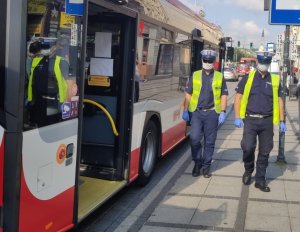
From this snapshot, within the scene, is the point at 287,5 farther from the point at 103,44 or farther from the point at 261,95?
the point at 103,44

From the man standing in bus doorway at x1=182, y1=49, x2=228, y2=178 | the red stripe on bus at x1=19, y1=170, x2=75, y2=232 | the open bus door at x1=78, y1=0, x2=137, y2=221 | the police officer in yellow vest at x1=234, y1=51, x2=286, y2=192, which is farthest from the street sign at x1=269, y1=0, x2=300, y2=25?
the red stripe on bus at x1=19, y1=170, x2=75, y2=232

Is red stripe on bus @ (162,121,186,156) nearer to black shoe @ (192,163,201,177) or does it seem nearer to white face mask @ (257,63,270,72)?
black shoe @ (192,163,201,177)

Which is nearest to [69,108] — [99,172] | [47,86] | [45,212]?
[47,86]

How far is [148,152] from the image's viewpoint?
22.9 ft

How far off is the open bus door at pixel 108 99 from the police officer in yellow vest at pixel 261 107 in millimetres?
1777

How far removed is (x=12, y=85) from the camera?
10.8 ft

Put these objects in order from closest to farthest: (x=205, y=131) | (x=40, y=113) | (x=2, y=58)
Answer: (x=2, y=58) → (x=40, y=113) → (x=205, y=131)

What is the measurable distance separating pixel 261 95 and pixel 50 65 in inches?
142

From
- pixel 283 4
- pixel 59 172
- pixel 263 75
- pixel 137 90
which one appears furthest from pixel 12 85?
pixel 283 4

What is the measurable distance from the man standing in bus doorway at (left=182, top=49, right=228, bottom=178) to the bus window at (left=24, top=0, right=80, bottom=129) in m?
3.27

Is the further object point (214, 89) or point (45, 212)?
point (214, 89)

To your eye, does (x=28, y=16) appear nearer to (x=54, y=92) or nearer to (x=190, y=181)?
(x=54, y=92)

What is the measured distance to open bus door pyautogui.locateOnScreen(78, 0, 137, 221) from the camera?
225 inches

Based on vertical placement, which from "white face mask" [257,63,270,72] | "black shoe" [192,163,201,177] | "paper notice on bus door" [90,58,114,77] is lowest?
"black shoe" [192,163,201,177]
